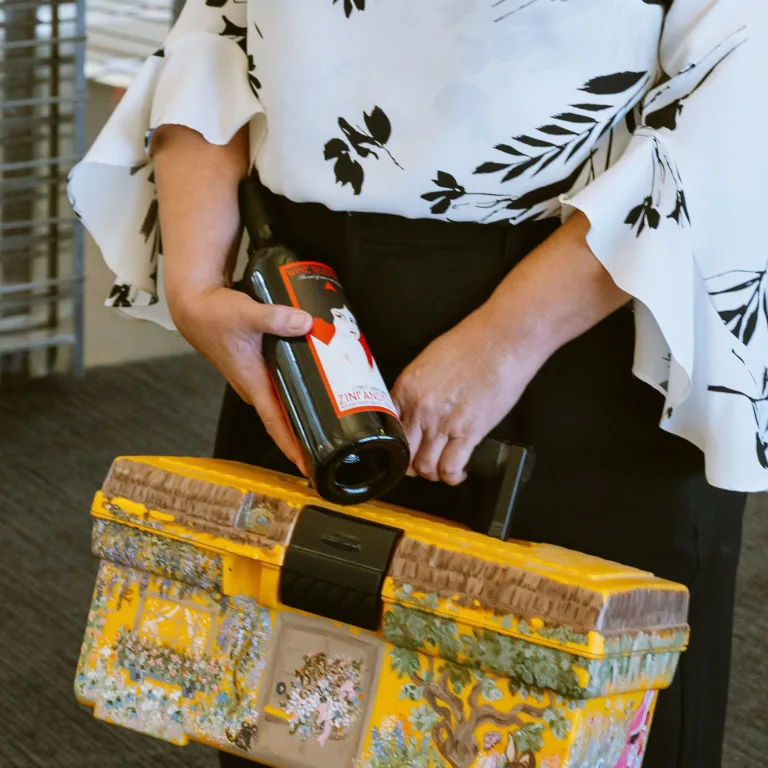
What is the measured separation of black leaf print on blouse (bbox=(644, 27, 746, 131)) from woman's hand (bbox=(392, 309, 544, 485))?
0.59 feet

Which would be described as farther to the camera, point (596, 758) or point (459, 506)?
point (459, 506)

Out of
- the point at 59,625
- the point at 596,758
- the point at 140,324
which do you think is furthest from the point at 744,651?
the point at 140,324

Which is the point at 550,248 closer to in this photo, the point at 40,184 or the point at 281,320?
the point at 281,320

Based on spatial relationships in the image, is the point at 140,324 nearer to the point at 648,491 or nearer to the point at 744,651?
the point at 744,651

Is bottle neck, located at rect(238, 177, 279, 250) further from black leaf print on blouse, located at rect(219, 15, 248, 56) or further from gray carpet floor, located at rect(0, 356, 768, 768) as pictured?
gray carpet floor, located at rect(0, 356, 768, 768)

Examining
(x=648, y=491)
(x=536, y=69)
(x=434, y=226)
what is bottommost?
(x=648, y=491)

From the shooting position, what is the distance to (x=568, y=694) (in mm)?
691

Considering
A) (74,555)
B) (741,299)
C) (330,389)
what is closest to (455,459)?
(330,389)

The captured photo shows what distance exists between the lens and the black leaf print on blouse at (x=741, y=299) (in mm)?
773

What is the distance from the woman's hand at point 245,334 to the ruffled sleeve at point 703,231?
22 cm

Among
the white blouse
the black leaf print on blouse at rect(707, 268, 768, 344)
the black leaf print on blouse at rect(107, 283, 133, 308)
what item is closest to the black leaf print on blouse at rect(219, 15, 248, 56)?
the white blouse

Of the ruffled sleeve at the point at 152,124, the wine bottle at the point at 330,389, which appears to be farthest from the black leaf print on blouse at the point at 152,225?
the wine bottle at the point at 330,389

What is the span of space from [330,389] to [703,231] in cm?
27

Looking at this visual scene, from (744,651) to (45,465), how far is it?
1.45 metres
